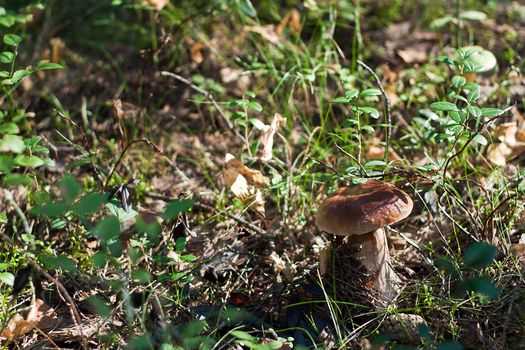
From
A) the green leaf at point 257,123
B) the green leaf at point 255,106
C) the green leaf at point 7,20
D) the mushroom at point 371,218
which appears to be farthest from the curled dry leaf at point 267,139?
Answer: the green leaf at point 7,20

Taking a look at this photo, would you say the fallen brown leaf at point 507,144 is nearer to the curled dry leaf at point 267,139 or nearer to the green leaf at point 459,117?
the green leaf at point 459,117

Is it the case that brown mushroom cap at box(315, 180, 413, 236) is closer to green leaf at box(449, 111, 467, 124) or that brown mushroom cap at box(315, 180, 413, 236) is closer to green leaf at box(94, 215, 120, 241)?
green leaf at box(449, 111, 467, 124)

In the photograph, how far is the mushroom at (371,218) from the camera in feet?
7.18

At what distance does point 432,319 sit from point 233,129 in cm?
137

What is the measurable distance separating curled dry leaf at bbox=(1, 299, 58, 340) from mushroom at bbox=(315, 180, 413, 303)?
3.81 ft

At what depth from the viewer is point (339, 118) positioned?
350 cm

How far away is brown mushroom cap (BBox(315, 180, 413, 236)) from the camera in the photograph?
219 centimetres

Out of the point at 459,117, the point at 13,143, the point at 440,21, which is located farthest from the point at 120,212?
the point at 440,21

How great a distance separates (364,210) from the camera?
2191mm

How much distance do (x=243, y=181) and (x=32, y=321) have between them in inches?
41.1

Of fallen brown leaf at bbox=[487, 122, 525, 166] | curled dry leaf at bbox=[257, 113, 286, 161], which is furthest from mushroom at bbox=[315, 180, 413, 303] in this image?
fallen brown leaf at bbox=[487, 122, 525, 166]

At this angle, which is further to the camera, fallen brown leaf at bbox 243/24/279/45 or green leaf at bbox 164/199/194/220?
fallen brown leaf at bbox 243/24/279/45

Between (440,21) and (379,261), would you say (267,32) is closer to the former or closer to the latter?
(440,21)

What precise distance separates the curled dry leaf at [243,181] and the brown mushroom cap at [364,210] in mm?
555
